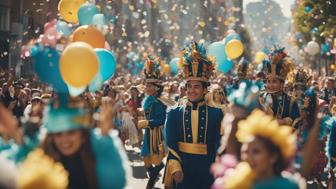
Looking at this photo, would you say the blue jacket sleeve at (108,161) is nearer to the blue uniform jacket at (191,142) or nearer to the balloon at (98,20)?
the blue uniform jacket at (191,142)

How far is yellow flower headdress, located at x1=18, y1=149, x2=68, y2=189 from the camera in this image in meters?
3.76

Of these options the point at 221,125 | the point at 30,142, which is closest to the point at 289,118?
the point at 221,125

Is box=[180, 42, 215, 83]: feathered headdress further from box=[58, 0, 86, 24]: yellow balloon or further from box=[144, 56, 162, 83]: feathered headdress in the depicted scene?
box=[58, 0, 86, 24]: yellow balloon

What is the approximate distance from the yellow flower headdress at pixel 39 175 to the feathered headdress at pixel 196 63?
4082mm

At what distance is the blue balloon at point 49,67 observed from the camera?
600 cm

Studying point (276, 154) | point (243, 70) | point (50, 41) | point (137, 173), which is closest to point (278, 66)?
point (243, 70)

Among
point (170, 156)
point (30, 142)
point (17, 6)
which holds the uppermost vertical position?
point (17, 6)

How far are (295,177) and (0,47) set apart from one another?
30512 millimetres

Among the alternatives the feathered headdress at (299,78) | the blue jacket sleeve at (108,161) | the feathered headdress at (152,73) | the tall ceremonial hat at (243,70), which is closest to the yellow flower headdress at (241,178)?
the blue jacket sleeve at (108,161)

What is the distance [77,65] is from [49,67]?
0.27 metres

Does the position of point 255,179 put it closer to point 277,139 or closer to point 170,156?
point 277,139

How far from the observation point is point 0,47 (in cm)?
3378

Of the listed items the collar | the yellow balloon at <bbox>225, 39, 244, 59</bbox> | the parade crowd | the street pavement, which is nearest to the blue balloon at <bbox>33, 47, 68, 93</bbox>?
the parade crowd

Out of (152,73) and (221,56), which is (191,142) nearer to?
(152,73)
